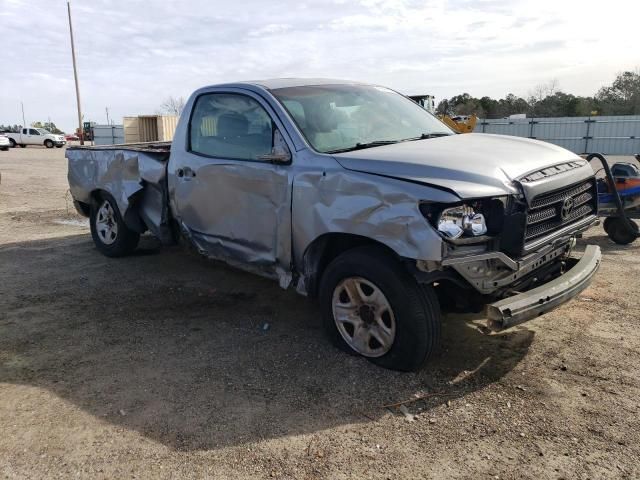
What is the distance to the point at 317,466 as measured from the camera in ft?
9.29

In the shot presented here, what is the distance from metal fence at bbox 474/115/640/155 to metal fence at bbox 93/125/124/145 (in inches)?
891

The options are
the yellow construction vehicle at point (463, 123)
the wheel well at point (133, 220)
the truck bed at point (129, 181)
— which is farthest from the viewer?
the yellow construction vehicle at point (463, 123)

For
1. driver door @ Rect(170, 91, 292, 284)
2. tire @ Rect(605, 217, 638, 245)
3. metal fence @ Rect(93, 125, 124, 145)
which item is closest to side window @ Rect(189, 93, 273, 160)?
driver door @ Rect(170, 91, 292, 284)

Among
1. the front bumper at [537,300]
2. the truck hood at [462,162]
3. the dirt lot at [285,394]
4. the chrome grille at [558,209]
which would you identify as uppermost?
the truck hood at [462,162]

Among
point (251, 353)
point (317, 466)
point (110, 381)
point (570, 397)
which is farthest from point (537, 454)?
point (110, 381)

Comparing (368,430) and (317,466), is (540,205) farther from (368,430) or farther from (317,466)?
(317,466)

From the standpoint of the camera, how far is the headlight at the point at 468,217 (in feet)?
10.6

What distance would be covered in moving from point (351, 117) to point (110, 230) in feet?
12.6

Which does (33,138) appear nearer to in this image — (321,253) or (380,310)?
(321,253)

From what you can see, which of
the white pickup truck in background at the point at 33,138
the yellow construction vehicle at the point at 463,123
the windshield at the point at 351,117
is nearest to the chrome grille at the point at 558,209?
the windshield at the point at 351,117

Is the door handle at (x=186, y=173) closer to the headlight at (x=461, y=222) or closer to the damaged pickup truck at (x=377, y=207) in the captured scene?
the damaged pickup truck at (x=377, y=207)

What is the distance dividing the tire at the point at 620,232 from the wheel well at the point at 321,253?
4864 mm

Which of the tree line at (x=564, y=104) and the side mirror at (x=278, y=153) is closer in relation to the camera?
the side mirror at (x=278, y=153)

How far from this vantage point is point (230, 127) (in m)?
4.80
